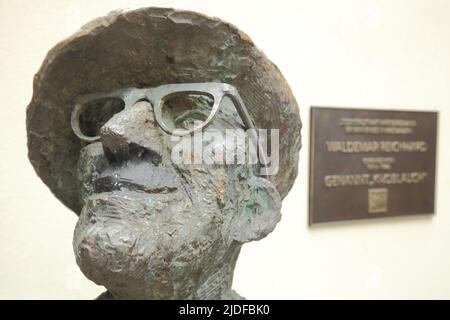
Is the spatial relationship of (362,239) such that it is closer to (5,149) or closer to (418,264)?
(418,264)

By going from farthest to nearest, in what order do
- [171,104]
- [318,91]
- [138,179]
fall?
[318,91] → [171,104] → [138,179]

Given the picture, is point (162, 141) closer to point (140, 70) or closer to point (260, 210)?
point (140, 70)

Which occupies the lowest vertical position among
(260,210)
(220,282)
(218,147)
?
(220,282)

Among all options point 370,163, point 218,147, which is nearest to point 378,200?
point 370,163

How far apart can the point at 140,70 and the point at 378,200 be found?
1.45 meters

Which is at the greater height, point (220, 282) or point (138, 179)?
point (138, 179)

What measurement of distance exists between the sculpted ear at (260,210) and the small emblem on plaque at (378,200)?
1.14 metres

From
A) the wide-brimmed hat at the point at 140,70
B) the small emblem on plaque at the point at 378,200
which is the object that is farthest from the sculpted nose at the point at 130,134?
the small emblem on plaque at the point at 378,200

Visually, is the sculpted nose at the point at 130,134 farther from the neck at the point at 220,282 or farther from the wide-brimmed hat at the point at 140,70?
the neck at the point at 220,282

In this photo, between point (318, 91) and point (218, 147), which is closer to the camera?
point (218, 147)

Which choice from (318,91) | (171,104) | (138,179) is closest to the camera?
(138,179)

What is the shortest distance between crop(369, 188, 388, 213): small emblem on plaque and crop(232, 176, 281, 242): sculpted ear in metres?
1.14

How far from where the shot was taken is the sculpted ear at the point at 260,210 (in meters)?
0.95

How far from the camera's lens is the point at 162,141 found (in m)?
0.88
